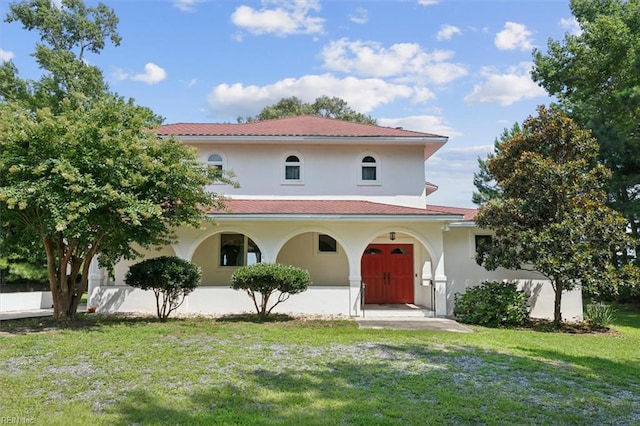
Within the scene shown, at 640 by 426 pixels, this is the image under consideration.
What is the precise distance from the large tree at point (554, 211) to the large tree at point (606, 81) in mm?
4710

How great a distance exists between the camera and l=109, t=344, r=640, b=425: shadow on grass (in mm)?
5023

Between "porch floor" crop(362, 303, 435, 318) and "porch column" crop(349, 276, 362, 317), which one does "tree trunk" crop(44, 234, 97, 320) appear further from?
"porch floor" crop(362, 303, 435, 318)

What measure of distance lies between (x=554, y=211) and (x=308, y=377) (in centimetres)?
971

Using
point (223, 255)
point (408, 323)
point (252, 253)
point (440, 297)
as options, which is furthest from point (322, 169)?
point (408, 323)

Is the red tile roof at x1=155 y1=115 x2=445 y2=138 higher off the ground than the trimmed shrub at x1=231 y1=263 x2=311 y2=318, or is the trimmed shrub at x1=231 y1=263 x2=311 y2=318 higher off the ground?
the red tile roof at x1=155 y1=115 x2=445 y2=138

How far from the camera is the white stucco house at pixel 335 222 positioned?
15.0 metres

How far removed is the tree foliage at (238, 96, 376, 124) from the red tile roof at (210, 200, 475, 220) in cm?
2360

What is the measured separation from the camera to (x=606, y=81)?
21578 millimetres

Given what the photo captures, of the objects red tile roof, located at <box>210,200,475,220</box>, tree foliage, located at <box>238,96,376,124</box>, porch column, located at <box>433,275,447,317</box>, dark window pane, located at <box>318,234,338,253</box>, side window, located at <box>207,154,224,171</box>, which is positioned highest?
tree foliage, located at <box>238,96,376,124</box>

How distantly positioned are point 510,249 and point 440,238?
91.1 inches

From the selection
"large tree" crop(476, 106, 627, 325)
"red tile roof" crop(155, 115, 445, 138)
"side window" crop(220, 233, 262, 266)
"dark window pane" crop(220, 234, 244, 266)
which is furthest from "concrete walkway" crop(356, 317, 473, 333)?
"red tile roof" crop(155, 115, 445, 138)

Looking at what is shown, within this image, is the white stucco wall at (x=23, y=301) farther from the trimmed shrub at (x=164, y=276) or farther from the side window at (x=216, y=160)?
the side window at (x=216, y=160)

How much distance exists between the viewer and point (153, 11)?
12.7 meters

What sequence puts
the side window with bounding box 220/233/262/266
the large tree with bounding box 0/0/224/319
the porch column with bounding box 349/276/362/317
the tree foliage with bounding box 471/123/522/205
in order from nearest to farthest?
the large tree with bounding box 0/0/224/319 < the porch column with bounding box 349/276/362/317 < the side window with bounding box 220/233/262/266 < the tree foliage with bounding box 471/123/522/205
